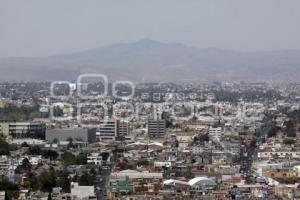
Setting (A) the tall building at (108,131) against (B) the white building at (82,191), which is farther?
(A) the tall building at (108,131)

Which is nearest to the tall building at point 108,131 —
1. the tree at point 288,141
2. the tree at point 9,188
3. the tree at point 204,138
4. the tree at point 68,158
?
the tree at point 204,138

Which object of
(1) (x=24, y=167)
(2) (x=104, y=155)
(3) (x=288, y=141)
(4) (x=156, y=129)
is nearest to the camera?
(1) (x=24, y=167)

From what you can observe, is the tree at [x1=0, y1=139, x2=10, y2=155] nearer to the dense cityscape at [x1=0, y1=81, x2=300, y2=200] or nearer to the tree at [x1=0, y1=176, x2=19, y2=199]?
the dense cityscape at [x1=0, y1=81, x2=300, y2=200]

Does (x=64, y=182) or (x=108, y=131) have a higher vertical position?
(x=64, y=182)

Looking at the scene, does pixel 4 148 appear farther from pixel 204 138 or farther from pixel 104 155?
pixel 204 138

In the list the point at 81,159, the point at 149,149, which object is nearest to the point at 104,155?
the point at 81,159

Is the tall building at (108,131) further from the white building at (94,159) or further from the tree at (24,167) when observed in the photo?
the tree at (24,167)

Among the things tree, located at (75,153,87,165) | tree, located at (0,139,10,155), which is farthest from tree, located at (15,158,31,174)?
tree, located at (0,139,10,155)

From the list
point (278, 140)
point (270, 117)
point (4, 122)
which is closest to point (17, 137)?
point (4, 122)
